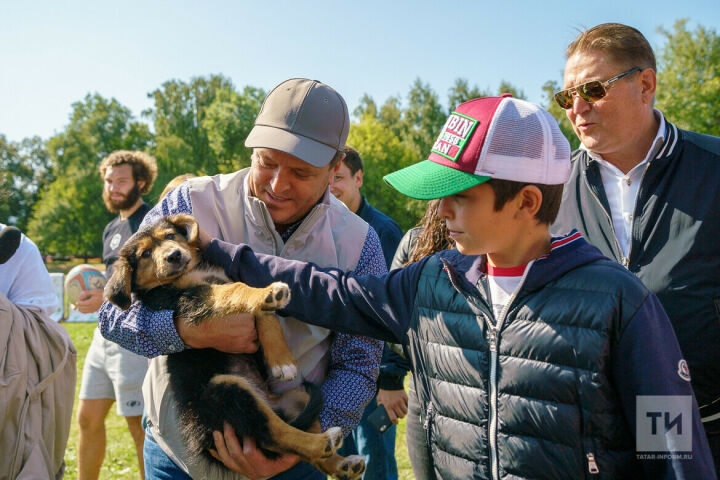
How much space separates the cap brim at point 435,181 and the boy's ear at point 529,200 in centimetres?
17

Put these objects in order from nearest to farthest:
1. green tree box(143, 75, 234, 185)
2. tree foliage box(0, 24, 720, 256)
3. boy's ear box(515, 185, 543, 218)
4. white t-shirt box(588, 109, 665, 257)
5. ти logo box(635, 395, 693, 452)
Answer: ти logo box(635, 395, 693, 452)
boy's ear box(515, 185, 543, 218)
white t-shirt box(588, 109, 665, 257)
tree foliage box(0, 24, 720, 256)
green tree box(143, 75, 234, 185)

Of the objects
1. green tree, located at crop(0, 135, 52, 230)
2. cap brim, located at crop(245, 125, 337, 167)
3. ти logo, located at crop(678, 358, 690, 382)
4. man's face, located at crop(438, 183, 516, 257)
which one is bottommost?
green tree, located at crop(0, 135, 52, 230)

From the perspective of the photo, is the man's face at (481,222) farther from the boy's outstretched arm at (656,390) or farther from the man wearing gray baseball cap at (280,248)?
the man wearing gray baseball cap at (280,248)

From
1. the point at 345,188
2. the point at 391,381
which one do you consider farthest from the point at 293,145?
the point at 345,188

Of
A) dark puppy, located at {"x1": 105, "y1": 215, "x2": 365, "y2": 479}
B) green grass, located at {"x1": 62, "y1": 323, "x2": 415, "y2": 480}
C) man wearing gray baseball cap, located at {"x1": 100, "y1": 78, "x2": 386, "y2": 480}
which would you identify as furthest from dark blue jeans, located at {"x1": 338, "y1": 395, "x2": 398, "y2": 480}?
dark puppy, located at {"x1": 105, "y1": 215, "x2": 365, "y2": 479}

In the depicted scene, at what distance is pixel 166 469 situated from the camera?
2.71 metres

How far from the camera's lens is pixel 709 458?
191 centimetres

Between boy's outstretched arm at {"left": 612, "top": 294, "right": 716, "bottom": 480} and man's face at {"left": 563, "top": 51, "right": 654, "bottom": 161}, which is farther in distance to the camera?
man's face at {"left": 563, "top": 51, "right": 654, "bottom": 161}

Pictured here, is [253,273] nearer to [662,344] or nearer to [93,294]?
[662,344]

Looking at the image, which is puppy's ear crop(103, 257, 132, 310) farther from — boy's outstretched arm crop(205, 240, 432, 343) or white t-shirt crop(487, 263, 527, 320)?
white t-shirt crop(487, 263, 527, 320)

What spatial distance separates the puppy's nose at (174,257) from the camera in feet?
9.98

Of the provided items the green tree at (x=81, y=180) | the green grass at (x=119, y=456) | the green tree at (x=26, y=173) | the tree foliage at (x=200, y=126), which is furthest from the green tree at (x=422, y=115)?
the green grass at (x=119, y=456)

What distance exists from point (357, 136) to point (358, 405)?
54.0 m

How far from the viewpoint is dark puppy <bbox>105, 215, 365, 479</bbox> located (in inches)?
104
